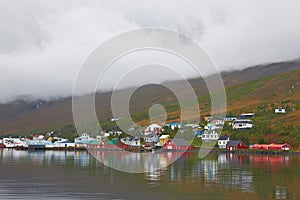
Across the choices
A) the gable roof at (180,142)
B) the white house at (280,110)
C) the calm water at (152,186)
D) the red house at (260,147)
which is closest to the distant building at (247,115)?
the white house at (280,110)

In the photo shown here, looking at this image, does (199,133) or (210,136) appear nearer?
(210,136)

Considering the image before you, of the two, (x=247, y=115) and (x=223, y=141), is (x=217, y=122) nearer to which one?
(x=247, y=115)

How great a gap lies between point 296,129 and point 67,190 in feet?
319

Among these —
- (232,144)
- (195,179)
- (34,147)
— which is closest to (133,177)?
(195,179)

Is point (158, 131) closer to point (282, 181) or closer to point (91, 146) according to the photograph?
point (91, 146)

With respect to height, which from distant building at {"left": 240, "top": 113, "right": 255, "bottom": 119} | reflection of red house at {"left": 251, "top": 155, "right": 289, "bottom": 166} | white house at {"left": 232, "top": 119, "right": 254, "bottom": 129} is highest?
distant building at {"left": 240, "top": 113, "right": 255, "bottom": 119}

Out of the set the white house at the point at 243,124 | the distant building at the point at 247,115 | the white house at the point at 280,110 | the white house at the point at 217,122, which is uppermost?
the white house at the point at 280,110

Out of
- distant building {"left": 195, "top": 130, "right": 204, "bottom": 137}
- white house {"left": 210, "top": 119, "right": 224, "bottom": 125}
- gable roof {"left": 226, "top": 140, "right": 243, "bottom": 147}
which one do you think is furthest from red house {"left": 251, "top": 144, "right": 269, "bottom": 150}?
white house {"left": 210, "top": 119, "right": 224, "bottom": 125}

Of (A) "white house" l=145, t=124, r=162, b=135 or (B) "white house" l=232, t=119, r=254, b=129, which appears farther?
(A) "white house" l=145, t=124, r=162, b=135

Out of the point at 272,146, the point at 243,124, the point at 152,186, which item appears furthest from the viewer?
the point at 243,124

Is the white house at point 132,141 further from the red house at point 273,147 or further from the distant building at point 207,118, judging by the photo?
the red house at point 273,147

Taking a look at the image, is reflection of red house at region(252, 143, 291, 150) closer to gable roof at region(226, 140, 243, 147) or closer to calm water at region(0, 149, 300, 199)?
gable roof at region(226, 140, 243, 147)

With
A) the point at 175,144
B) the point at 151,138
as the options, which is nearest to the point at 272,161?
the point at 175,144

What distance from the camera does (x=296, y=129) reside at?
124000 mm
